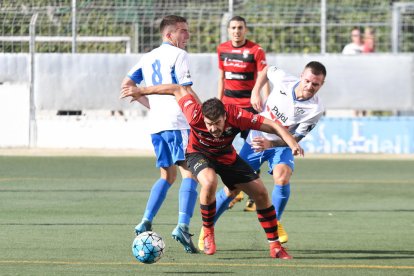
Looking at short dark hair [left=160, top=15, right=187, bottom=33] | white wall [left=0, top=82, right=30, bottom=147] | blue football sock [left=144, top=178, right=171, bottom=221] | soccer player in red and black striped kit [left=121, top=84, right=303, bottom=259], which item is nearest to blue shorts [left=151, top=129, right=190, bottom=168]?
blue football sock [left=144, top=178, right=171, bottom=221]

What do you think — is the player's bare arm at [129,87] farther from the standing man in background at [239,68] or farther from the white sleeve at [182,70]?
the standing man in background at [239,68]

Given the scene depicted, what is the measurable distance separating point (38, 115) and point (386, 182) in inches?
292

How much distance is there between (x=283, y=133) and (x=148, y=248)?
4.47 ft

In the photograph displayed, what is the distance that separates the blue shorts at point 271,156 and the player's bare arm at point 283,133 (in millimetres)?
1574

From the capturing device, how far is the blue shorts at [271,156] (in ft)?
34.8

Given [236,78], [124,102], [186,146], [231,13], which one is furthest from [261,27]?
[186,146]

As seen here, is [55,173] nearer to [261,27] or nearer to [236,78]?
[236,78]

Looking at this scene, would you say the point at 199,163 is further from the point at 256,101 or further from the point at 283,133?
the point at 256,101

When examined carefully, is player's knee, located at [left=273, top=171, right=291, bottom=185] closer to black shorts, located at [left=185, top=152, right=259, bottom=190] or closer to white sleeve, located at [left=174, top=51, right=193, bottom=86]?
black shorts, located at [left=185, top=152, right=259, bottom=190]

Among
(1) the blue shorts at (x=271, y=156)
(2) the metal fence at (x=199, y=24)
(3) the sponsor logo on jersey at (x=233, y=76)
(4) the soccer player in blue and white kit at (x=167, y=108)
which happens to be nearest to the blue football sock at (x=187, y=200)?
(4) the soccer player in blue and white kit at (x=167, y=108)

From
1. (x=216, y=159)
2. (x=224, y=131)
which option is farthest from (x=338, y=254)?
(x=224, y=131)

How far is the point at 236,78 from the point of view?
1438cm

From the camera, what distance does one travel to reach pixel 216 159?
9.44 m

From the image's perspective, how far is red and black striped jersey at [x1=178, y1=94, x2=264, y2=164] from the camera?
904 centimetres
